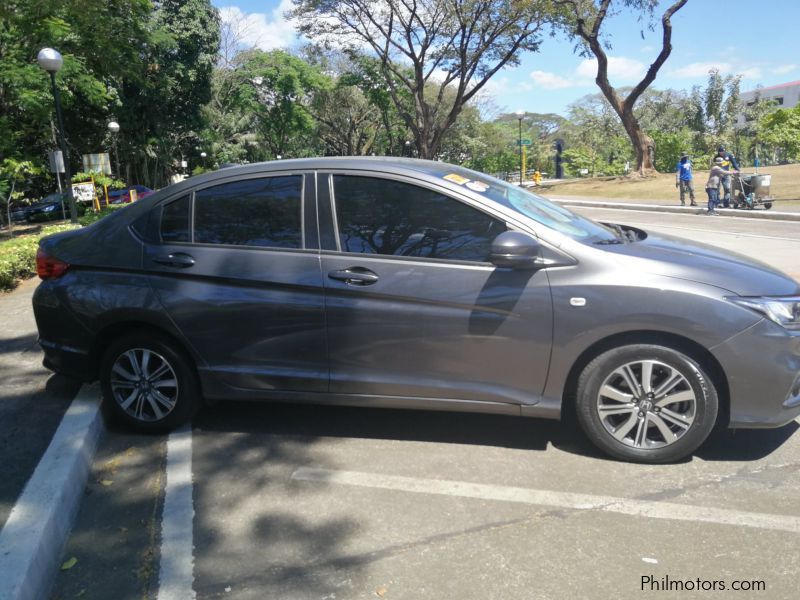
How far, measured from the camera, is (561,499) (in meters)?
3.31

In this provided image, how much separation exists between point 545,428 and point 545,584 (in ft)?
5.15

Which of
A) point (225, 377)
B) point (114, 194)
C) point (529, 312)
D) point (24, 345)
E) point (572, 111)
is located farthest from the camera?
point (572, 111)

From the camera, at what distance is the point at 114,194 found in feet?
100

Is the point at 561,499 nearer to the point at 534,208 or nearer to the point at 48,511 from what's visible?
the point at 534,208

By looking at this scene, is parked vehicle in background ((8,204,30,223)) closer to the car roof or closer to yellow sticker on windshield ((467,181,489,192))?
the car roof

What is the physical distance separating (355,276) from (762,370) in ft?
7.21

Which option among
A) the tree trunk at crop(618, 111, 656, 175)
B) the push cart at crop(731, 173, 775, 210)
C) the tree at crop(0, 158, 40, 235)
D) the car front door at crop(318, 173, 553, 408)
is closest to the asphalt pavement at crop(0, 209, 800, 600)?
the car front door at crop(318, 173, 553, 408)

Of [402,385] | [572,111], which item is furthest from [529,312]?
[572,111]

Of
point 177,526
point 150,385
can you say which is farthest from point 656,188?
point 177,526

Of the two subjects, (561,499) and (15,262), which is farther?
(15,262)

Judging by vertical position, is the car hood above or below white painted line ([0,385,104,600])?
above

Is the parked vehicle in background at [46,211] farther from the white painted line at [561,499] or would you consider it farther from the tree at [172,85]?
the white painted line at [561,499]

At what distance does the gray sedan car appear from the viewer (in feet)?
11.2

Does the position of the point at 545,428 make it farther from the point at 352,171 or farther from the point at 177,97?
the point at 177,97
